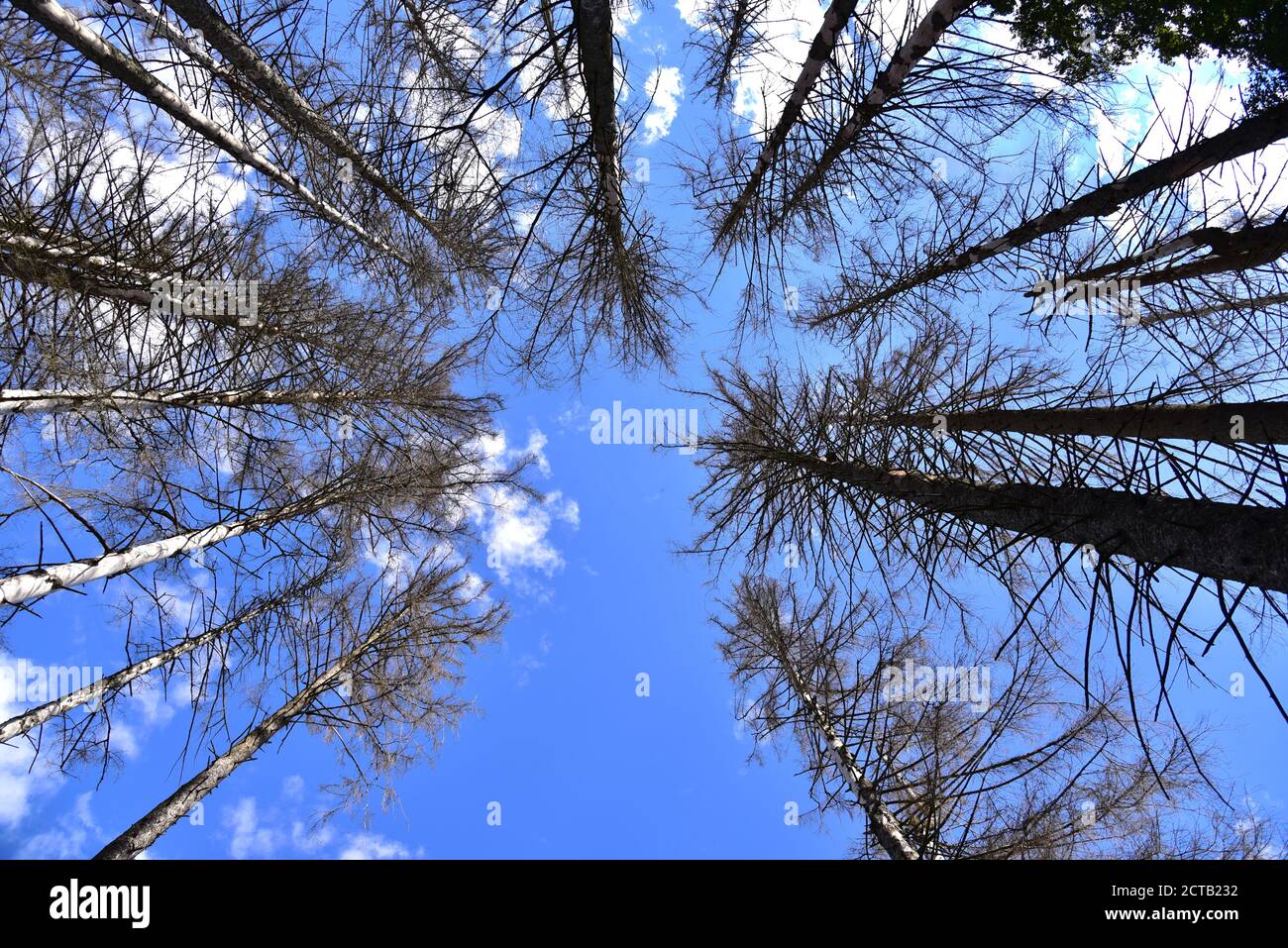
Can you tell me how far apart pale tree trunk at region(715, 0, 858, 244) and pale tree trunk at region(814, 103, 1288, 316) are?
7.04ft

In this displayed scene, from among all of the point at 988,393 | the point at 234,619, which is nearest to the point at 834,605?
the point at 988,393

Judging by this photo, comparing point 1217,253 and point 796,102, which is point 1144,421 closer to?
point 1217,253

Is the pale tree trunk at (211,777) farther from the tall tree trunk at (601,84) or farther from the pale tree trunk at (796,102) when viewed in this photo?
the pale tree trunk at (796,102)

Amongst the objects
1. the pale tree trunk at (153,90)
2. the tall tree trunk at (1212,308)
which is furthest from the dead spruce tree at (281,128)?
the tall tree trunk at (1212,308)

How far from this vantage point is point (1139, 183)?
4.14m

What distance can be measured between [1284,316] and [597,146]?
257 inches

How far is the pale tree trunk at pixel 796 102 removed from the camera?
141 inches

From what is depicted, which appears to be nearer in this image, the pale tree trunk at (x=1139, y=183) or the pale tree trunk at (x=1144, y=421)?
the pale tree trunk at (x=1144, y=421)

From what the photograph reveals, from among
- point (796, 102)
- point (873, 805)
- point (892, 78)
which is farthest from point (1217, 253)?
point (873, 805)

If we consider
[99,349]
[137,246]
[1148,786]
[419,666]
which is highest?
[137,246]

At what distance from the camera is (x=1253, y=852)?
18.3 ft

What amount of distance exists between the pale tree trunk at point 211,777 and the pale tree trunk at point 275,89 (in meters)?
5.03

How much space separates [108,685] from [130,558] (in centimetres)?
271
